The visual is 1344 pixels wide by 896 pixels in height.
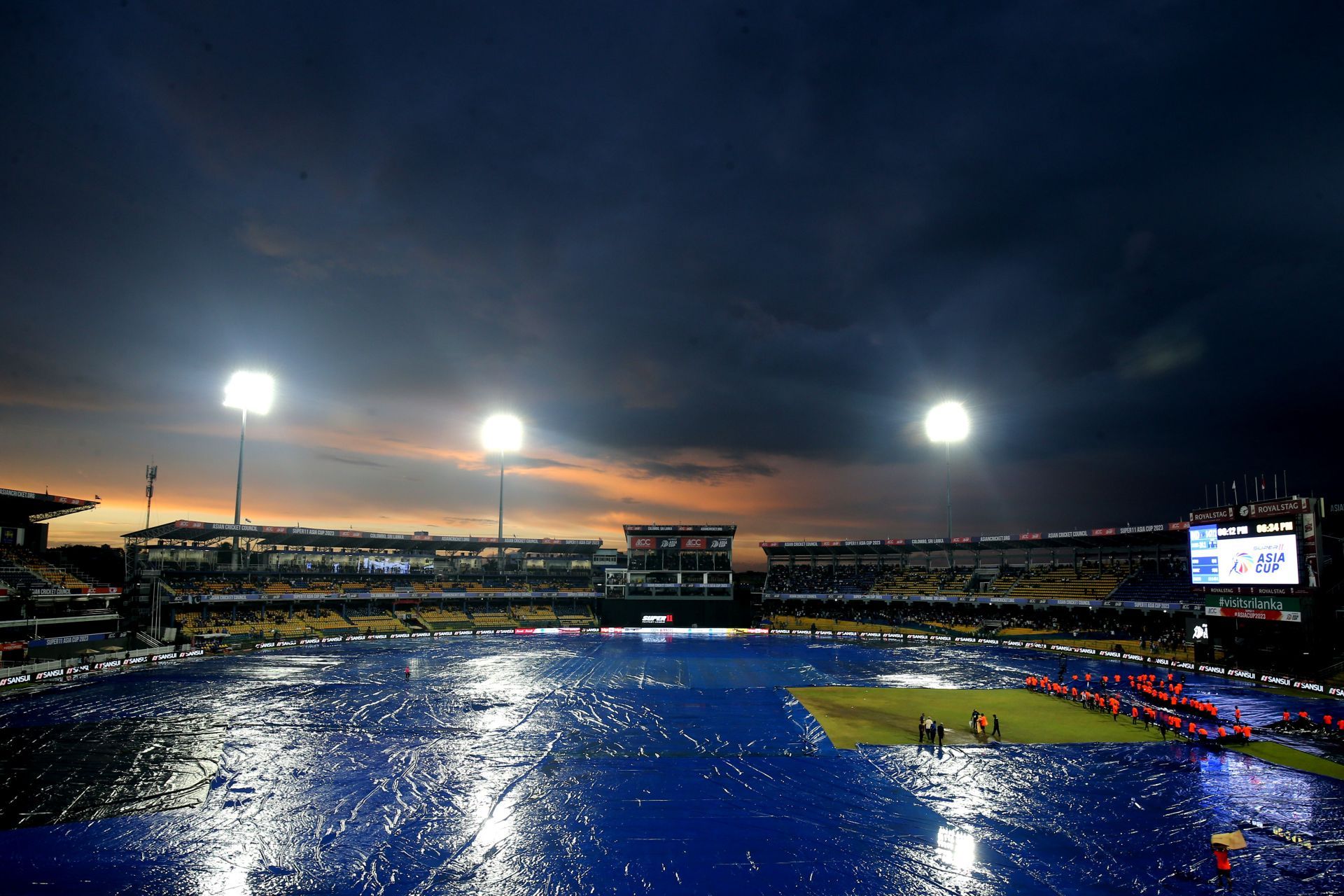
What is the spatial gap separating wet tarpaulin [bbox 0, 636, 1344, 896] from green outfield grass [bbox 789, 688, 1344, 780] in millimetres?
1530

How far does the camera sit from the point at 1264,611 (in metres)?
43.0

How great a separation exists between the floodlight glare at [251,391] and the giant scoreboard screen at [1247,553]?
79.0m

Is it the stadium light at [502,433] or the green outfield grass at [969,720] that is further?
the stadium light at [502,433]

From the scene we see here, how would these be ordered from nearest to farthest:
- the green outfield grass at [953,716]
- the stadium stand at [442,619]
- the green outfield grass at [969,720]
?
the green outfield grass at [969,720], the green outfield grass at [953,716], the stadium stand at [442,619]

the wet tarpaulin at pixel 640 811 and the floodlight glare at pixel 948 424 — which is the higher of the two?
the floodlight glare at pixel 948 424

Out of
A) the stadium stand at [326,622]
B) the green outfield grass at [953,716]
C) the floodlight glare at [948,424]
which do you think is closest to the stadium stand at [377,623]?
the stadium stand at [326,622]

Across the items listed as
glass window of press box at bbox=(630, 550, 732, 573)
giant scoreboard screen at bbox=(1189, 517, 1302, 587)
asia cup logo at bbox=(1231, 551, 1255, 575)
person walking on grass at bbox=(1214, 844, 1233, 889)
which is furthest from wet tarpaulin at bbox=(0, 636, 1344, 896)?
glass window of press box at bbox=(630, 550, 732, 573)

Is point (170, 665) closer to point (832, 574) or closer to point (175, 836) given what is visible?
point (175, 836)

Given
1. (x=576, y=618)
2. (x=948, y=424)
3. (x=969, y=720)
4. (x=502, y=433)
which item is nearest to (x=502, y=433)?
(x=502, y=433)

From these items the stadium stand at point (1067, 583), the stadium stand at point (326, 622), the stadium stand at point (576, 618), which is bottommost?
the stadium stand at point (576, 618)

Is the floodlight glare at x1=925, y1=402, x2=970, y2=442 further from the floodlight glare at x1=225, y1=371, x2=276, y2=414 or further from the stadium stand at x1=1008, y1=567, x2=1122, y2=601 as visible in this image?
the floodlight glare at x1=225, y1=371, x2=276, y2=414

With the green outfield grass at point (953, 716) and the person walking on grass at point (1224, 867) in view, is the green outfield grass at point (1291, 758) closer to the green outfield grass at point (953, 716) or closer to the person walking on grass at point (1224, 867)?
the green outfield grass at point (953, 716)

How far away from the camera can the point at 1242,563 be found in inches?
1750

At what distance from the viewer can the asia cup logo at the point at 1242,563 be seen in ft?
144
